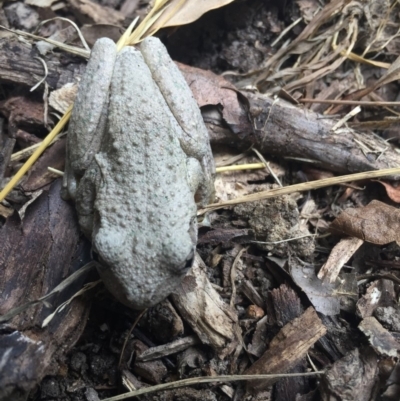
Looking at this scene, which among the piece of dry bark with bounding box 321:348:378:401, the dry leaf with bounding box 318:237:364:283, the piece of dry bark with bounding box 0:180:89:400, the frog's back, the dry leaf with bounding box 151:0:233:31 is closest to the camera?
the piece of dry bark with bounding box 0:180:89:400

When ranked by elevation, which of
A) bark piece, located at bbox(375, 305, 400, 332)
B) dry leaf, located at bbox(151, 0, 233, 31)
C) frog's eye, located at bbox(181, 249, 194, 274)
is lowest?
bark piece, located at bbox(375, 305, 400, 332)

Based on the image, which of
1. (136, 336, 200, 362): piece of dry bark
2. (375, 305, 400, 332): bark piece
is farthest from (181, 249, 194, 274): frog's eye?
(375, 305, 400, 332): bark piece

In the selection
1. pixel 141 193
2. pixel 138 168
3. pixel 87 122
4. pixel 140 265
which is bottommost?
pixel 140 265

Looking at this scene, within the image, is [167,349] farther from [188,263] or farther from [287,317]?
[287,317]

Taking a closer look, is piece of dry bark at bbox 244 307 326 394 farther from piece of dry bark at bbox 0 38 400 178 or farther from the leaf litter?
piece of dry bark at bbox 0 38 400 178

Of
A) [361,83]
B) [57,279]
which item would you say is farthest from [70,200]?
[361,83]

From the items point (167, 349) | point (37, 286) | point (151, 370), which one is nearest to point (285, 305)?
point (167, 349)
